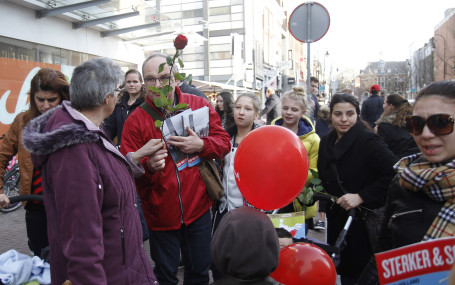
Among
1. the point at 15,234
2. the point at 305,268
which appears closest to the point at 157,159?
the point at 305,268

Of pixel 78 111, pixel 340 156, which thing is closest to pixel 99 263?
pixel 78 111

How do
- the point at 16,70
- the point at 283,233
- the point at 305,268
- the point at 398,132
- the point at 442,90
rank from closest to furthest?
1. the point at 442,90
2. the point at 305,268
3. the point at 283,233
4. the point at 398,132
5. the point at 16,70

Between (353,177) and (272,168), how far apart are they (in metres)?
1.00

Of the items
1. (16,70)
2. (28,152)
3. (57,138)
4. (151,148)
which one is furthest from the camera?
(16,70)

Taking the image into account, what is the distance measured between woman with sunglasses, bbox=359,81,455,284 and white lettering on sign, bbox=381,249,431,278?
273 mm

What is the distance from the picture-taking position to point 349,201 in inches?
106

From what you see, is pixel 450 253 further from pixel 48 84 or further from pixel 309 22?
pixel 309 22

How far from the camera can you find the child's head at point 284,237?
7.80ft

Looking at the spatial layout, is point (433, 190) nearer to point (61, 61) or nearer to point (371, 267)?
point (371, 267)

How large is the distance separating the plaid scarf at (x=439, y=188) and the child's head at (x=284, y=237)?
0.96m

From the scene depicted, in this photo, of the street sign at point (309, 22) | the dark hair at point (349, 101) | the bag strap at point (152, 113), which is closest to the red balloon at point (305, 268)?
the bag strap at point (152, 113)

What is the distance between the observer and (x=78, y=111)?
194 centimetres

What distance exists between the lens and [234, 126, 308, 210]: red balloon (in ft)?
6.93

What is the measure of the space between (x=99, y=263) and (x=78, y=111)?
2.54ft
